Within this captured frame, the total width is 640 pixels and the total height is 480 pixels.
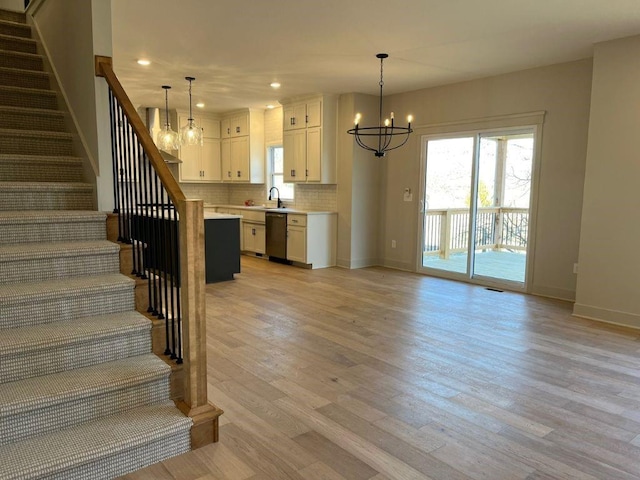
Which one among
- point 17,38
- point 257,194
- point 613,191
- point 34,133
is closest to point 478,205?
Result: point 613,191

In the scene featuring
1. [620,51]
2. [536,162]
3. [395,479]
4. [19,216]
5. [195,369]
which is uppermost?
[620,51]

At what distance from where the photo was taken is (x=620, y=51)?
14.4 ft

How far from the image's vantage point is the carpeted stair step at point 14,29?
4422 millimetres

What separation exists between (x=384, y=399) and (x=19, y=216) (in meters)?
2.47

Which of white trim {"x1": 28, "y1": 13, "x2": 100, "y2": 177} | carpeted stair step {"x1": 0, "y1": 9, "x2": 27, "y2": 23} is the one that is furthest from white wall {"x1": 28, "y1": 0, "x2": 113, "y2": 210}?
carpeted stair step {"x1": 0, "y1": 9, "x2": 27, "y2": 23}

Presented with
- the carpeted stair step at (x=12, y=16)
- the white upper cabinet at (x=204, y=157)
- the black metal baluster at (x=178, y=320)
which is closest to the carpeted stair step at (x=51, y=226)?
the black metal baluster at (x=178, y=320)

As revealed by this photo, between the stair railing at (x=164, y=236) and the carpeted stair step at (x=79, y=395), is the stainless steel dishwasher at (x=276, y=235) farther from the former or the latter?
the carpeted stair step at (x=79, y=395)

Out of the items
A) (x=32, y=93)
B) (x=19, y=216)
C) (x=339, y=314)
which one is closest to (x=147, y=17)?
(x=32, y=93)

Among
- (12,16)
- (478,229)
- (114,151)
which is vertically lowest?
(478,229)

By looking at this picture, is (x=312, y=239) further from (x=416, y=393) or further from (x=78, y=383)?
(x=78, y=383)

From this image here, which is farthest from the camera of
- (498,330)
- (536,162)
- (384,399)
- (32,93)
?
(536,162)

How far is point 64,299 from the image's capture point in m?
2.50

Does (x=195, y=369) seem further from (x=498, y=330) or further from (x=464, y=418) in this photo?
(x=498, y=330)

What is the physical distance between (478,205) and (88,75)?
4947 millimetres
